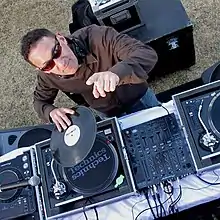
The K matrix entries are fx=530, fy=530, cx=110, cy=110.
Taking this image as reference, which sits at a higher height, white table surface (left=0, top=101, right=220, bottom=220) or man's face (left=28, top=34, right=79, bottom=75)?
man's face (left=28, top=34, right=79, bottom=75)

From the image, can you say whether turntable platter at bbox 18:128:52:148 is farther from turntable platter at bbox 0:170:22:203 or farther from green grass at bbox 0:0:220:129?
green grass at bbox 0:0:220:129

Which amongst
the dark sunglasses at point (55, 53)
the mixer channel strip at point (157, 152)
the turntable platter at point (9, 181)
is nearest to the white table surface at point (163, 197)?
the mixer channel strip at point (157, 152)

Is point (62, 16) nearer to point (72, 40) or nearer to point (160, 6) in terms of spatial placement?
point (160, 6)

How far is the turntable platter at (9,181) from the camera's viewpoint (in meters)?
1.46

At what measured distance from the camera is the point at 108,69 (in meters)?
1.55

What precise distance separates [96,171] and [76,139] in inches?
6.7

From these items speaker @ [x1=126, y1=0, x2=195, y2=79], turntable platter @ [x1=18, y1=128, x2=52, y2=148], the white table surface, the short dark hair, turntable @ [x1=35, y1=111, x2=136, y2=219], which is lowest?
the white table surface

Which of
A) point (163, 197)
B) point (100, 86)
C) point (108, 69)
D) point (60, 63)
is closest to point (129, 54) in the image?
point (108, 69)

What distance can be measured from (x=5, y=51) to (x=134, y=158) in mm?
1316

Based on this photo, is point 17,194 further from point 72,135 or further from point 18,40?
point 18,40

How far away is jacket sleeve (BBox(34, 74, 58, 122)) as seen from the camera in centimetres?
167

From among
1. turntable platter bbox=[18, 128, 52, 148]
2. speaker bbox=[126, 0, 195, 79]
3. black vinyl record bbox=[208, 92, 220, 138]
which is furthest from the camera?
speaker bbox=[126, 0, 195, 79]

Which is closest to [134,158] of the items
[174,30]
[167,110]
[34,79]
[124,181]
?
[124,181]

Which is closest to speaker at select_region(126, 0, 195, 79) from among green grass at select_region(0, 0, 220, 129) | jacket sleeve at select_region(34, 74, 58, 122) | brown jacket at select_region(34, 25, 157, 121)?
green grass at select_region(0, 0, 220, 129)
